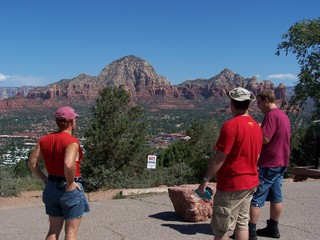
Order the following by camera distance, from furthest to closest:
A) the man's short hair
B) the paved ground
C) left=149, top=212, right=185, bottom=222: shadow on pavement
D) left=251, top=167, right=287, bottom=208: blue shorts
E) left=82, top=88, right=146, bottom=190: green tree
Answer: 1. left=82, top=88, right=146, bottom=190: green tree
2. left=149, top=212, right=185, bottom=222: shadow on pavement
3. the paved ground
4. the man's short hair
5. left=251, top=167, right=287, bottom=208: blue shorts

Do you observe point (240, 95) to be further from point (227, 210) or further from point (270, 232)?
point (270, 232)

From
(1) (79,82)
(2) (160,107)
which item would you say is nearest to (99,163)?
(2) (160,107)

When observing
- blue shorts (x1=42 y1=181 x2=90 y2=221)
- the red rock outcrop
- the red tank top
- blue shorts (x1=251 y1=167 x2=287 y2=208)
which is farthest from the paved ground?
the red tank top

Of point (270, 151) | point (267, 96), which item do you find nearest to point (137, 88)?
point (267, 96)

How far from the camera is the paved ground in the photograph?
Result: 606 centimetres

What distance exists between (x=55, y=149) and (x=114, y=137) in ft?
40.6

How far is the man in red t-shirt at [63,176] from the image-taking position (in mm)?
4105

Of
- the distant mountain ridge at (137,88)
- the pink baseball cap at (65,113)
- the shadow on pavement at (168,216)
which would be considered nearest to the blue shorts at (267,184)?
the shadow on pavement at (168,216)

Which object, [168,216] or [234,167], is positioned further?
[168,216]

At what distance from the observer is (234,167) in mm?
4207

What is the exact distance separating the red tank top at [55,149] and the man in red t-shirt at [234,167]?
1.36 meters

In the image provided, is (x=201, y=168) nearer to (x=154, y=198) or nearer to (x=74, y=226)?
(x=154, y=198)

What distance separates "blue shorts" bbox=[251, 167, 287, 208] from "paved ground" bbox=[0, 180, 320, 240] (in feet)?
2.68

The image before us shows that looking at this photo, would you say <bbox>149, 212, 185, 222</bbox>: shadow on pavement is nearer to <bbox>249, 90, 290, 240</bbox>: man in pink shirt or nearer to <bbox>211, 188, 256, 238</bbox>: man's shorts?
<bbox>249, 90, 290, 240</bbox>: man in pink shirt
